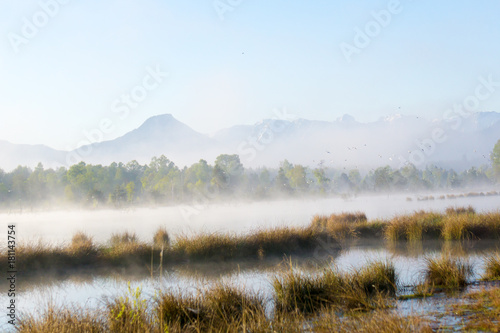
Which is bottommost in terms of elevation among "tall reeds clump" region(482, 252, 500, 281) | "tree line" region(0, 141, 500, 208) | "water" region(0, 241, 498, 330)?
"water" region(0, 241, 498, 330)

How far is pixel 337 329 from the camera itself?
539 centimetres

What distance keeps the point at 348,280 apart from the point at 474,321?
2808 mm

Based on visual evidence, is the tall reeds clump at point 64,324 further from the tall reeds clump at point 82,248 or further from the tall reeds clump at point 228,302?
the tall reeds clump at point 82,248

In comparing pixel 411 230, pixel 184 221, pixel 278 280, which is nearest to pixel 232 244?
pixel 278 280

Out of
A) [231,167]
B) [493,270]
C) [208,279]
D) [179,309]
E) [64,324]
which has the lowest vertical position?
[208,279]

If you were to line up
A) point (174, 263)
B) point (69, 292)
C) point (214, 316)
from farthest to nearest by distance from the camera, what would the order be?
point (174, 263), point (69, 292), point (214, 316)

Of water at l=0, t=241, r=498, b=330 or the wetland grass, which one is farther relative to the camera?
the wetland grass

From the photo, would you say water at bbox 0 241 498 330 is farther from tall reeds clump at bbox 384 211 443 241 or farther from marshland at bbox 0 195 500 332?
tall reeds clump at bbox 384 211 443 241

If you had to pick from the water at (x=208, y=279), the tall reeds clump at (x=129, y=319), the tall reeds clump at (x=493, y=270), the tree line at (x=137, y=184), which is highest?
the tree line at (x=137, y=184)

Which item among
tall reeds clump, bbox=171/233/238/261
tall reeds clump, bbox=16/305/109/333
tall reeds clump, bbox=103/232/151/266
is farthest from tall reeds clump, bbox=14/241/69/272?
tall reeds clump, bbox=16/305/109/333

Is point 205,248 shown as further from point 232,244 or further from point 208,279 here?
point 208,279

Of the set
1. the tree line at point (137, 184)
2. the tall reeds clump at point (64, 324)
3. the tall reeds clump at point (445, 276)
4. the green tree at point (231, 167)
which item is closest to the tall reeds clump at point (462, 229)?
the tall reeds clump at point (445, 276)

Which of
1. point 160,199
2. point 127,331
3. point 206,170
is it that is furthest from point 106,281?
point 206,170

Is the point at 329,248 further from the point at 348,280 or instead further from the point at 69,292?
the point at 69,292
